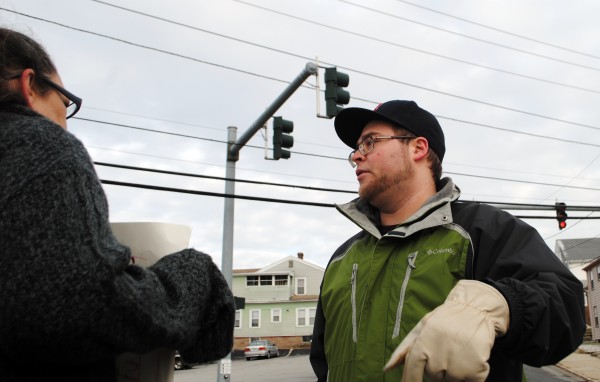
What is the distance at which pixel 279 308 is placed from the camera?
160 feet

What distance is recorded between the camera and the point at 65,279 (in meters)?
1.08

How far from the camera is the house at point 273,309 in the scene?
4812 centimetres

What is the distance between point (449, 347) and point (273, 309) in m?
48.2

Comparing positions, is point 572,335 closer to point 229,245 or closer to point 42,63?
point 42,63

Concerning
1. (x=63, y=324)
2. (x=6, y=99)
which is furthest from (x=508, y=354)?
(x=6, y=99)

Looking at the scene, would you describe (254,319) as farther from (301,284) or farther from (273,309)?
(301,284)

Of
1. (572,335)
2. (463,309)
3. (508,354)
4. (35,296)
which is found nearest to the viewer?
(35,296)

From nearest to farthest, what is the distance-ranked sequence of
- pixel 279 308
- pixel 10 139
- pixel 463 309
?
1. pixel 10 139
2. pixel 463 309
3. pixel 279 308

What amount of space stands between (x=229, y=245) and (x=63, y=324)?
10073mm

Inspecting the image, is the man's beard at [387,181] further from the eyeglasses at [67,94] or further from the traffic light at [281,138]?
the traffic light at [281,138]

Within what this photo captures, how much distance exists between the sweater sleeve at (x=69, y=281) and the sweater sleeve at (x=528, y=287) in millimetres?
1170

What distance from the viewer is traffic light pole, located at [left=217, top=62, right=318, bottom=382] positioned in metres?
10.4

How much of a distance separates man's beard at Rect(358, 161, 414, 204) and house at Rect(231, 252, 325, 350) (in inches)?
1776

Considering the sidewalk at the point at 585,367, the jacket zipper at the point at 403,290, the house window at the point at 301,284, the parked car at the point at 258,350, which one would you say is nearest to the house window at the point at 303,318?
the house window at the point at 301,284
